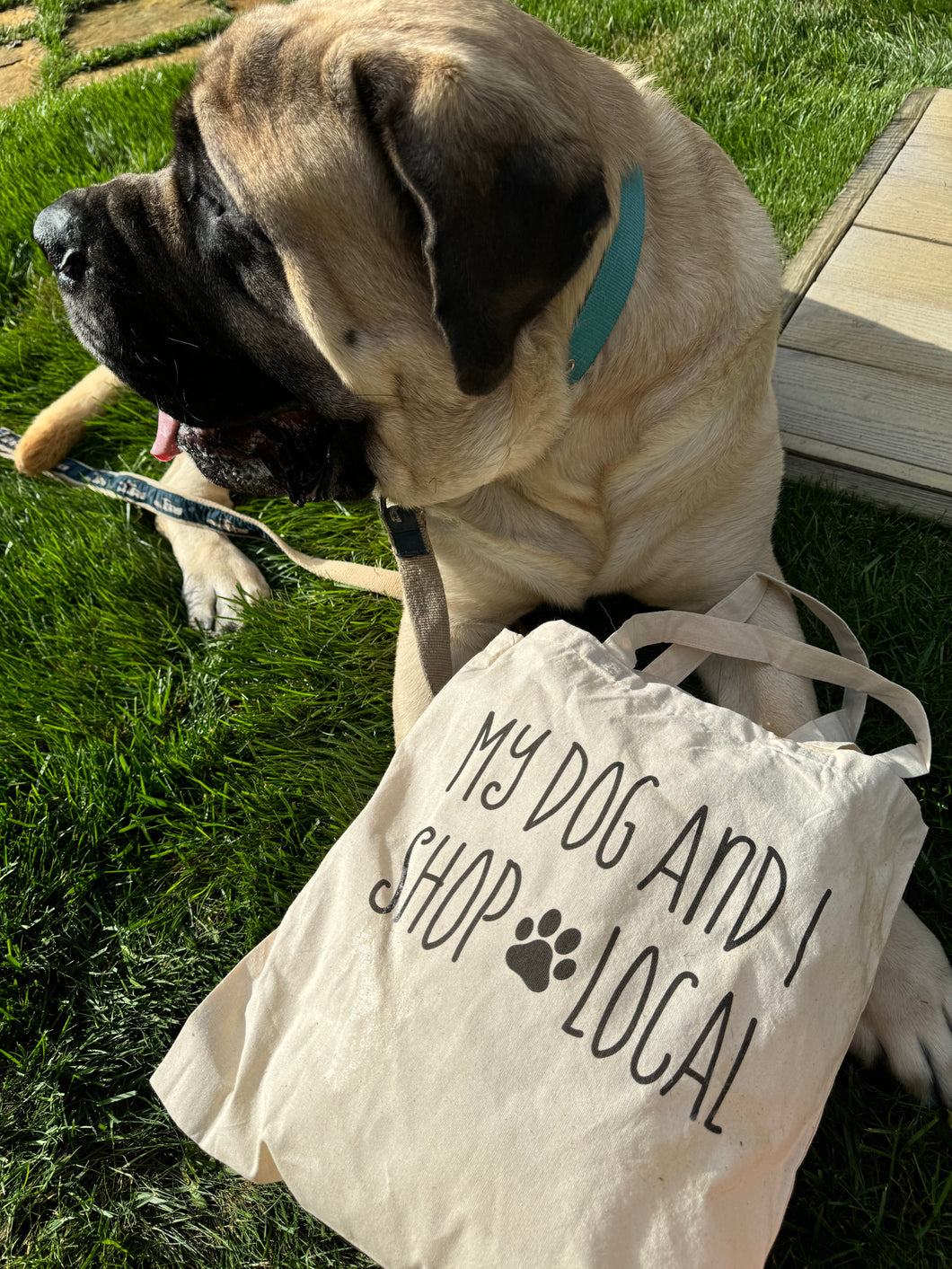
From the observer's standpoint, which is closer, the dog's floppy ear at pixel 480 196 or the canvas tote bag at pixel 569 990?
the canvas tote bag at pixel 569 990

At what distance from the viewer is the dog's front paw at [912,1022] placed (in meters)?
1.63

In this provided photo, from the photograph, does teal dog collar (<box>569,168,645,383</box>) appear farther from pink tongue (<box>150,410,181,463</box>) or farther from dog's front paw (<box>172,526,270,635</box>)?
dog's front paw (<box>172,526,270,635</box>)

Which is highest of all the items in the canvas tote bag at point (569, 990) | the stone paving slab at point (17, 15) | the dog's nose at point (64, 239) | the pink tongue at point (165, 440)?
the dog's nose at point (64, 239)

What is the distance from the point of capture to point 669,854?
1.35 meters

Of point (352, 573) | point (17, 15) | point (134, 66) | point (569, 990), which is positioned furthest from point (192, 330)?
point (17, 15)

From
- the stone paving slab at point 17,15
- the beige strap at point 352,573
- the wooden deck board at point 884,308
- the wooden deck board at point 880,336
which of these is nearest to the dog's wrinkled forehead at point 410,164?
the beige strap at point 352,573

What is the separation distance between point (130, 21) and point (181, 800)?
551 cm

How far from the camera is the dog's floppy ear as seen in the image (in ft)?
4.69

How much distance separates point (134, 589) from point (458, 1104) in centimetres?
197

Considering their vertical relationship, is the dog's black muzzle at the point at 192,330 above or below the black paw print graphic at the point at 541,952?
above

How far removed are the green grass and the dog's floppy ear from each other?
1.19 metres

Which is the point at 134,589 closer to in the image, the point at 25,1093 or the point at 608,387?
the point at 25,1093

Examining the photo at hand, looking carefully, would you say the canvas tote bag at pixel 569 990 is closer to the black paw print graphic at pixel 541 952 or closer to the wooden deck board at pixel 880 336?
the black paw print graphic at pixel 541 952

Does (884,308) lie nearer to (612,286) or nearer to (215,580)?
(612,286)
